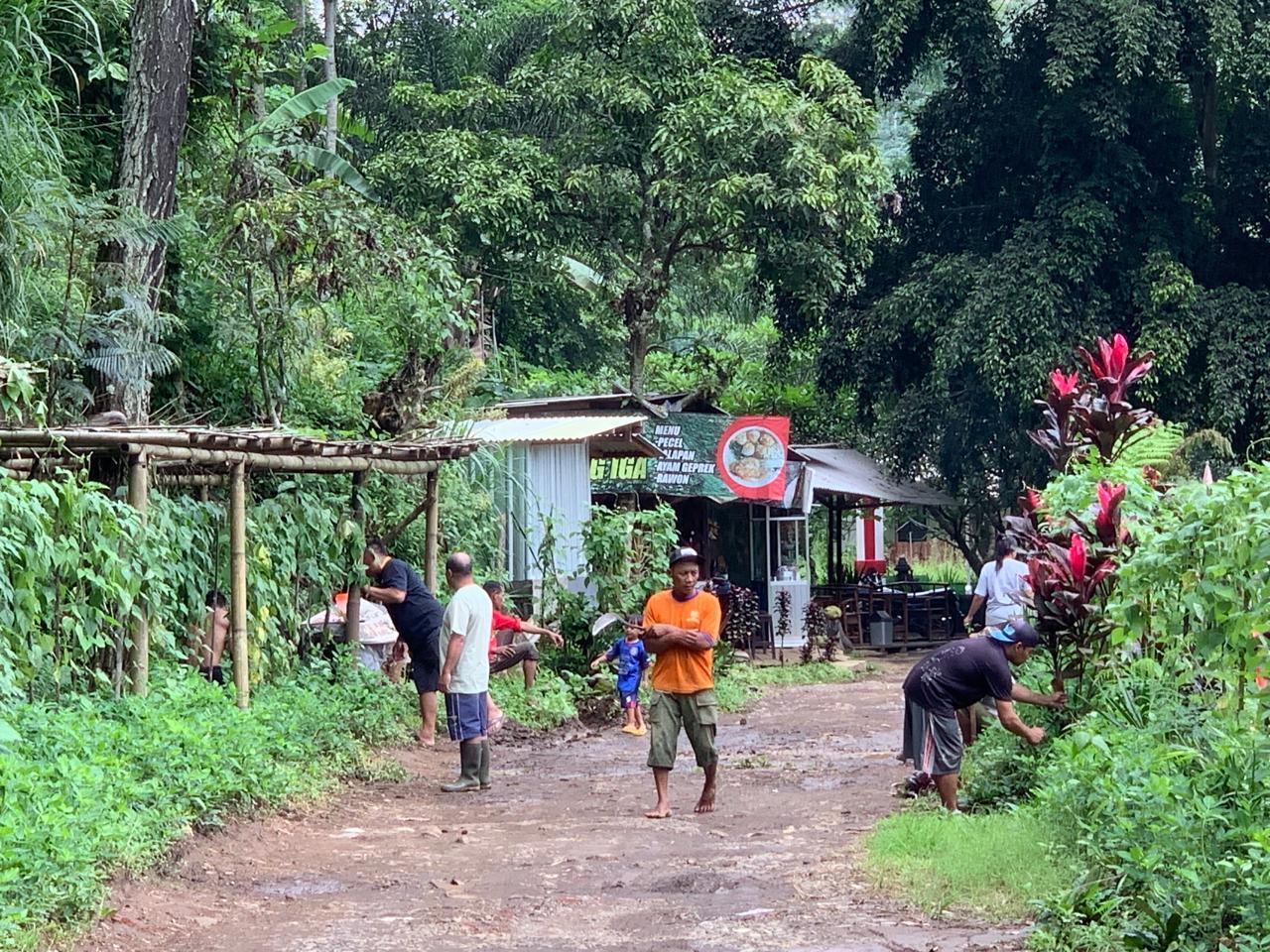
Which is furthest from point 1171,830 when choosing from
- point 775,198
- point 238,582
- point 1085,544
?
point 775,198

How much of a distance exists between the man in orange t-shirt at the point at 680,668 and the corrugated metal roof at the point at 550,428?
7.11 meters

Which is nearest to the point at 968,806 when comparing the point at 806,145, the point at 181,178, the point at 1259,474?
the point at 1259,474

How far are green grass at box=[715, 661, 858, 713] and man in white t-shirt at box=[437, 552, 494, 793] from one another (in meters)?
6.37

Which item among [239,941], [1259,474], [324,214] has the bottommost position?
[239,941]

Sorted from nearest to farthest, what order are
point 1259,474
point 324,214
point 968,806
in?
point 1259,474 → point 968,806 → point 324,214

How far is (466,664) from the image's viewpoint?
11.1m

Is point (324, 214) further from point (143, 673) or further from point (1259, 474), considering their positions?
point (1259, 474)

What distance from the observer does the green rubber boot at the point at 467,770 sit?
1116 cm

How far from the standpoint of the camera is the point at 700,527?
25.5m

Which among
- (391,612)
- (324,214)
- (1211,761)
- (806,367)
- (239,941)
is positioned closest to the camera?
(1211,761)

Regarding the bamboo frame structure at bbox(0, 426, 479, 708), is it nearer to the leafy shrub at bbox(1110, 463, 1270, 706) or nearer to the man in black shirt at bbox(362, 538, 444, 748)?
the man in black shirt at bbox(362, 538, 444, 748)

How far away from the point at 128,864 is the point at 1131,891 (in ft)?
14.6

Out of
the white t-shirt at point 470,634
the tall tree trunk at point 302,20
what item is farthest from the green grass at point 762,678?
the tall tree trunk at point 302,20

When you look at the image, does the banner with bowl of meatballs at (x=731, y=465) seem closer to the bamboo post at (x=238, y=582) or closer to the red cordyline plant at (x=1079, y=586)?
the bamboo post at (x=238, y=582)
